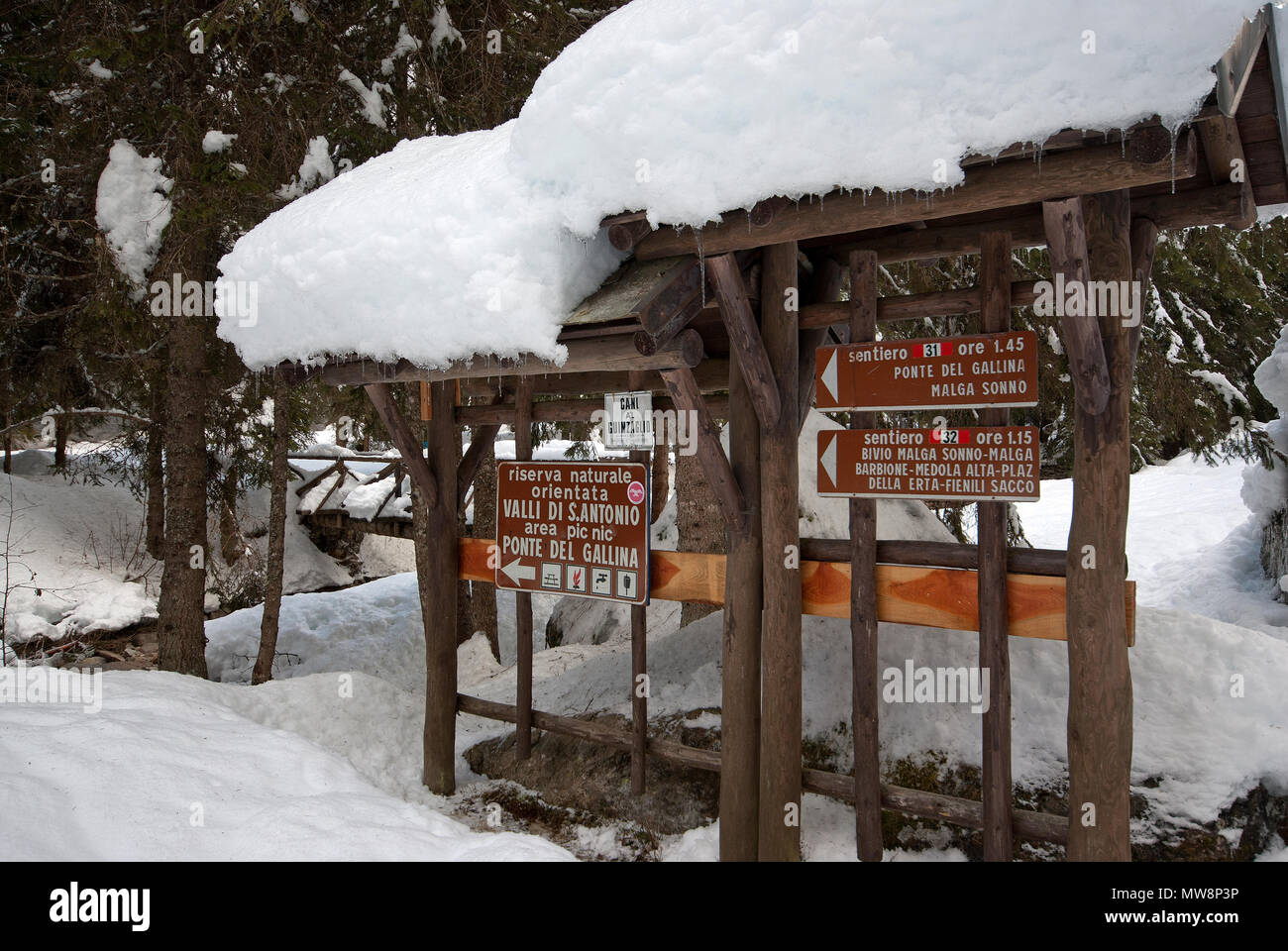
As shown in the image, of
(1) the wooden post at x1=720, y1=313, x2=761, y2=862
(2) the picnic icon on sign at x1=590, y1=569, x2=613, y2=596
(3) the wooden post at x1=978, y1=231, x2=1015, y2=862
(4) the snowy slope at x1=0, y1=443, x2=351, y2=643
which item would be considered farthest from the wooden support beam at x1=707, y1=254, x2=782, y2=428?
(4) the snowy slope at x1=0, y1=443, x2=351, y2=643

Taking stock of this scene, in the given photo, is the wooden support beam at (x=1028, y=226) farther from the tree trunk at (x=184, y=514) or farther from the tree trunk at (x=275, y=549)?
the tree trunk at (x=275, y=549)

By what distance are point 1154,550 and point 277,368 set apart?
13949 millimetres

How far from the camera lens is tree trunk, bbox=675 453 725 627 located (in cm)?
845

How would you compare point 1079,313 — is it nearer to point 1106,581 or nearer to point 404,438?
point 1106,581

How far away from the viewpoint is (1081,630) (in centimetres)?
379

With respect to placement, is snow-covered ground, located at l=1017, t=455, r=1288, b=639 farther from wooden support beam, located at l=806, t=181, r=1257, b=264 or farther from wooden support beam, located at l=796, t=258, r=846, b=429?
wooden support beam, located at l=796, t=258, r=846, b=429

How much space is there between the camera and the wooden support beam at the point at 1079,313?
3.51 metres


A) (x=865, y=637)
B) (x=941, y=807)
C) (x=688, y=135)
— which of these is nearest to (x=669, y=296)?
(x=688, y=135)

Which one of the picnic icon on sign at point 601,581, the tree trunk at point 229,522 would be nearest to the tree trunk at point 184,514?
the tree trunk at point 229,522

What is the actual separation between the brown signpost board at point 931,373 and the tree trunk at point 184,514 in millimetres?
6997

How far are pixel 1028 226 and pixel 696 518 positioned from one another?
4951 mm

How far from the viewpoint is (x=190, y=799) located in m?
3.46
